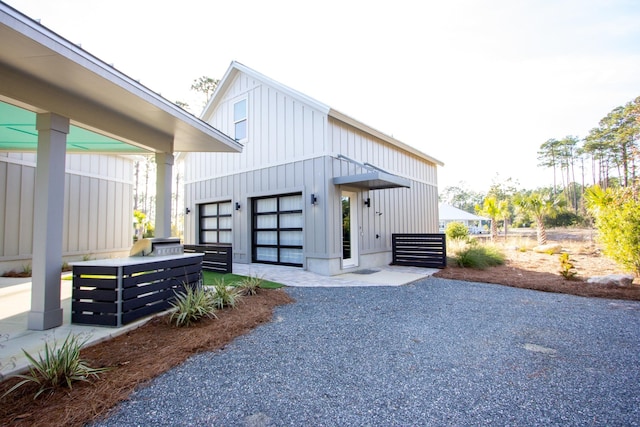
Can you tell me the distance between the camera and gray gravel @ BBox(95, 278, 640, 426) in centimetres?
202

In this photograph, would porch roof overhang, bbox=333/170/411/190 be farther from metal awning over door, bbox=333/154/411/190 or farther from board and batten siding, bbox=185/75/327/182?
board and batten siding, bbox=185/75/327/182

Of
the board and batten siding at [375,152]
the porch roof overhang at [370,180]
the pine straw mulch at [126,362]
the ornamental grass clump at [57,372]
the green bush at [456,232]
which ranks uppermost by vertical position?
the board and batten siding at [375,152]

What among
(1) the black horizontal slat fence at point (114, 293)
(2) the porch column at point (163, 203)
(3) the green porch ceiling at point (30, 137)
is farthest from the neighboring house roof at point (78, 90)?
(1) the black horizontal slat fence at point (114, 293)

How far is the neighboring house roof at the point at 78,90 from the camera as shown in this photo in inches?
103

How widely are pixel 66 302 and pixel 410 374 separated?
205 inches

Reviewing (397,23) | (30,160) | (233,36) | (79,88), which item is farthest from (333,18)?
(30,160)

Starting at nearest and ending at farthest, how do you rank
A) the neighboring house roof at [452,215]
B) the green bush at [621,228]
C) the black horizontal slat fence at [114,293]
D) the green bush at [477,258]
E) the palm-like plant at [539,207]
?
the black horizontal slat fence at [114,293]
the green bush at [621,228]
the green bush at [477,258]
the palm-like plant at [539,207]
the neighboring house roof at [452,215]

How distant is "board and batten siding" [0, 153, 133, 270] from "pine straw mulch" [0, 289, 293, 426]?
21.5 feet

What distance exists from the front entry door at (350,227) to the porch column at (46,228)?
603cm

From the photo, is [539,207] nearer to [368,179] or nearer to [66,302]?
[368,179]

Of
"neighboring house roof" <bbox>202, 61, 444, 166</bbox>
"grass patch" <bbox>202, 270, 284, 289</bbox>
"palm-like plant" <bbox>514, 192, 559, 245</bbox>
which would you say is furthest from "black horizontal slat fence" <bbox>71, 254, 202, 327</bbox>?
"palm-like plant" <bbox>514, 192, 559, 245</bbox>

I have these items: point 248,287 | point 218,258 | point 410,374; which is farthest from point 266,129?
point 410,374

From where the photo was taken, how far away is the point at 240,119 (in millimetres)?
9820

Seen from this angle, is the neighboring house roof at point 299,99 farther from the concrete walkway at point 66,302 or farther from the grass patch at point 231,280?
the grass patch at point 231,280
